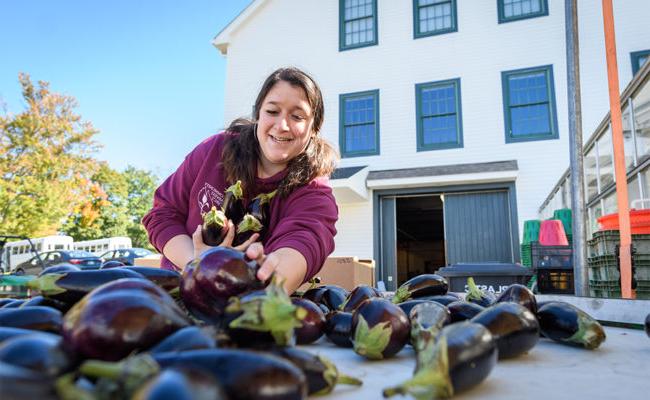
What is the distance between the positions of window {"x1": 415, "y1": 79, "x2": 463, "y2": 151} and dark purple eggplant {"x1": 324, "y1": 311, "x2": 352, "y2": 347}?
1025cm

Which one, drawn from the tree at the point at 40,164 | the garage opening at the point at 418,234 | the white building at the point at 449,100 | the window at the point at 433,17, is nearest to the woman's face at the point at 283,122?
the white building at the point at 449,100

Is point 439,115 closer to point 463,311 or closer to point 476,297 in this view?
point 476,297

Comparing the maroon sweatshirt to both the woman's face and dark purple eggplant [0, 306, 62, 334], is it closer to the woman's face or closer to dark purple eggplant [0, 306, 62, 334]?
the woman's face

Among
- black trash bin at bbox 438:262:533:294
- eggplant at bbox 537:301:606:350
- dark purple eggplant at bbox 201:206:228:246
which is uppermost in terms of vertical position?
dark purple eggplant at bbox 201:206:228:246

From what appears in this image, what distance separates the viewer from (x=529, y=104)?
10.3 m

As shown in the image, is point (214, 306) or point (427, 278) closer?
point (214, 306)

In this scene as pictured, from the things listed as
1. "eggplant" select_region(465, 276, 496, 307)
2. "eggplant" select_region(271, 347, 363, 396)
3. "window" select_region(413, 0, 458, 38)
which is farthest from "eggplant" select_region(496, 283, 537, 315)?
"window" select_region(413, 0, 458, 38)

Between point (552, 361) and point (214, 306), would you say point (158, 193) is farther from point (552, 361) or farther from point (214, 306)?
point (552, 361)

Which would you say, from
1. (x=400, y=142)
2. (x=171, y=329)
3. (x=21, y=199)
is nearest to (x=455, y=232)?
(x=400, y=142)

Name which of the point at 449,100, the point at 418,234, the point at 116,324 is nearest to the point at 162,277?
the point at 116,324

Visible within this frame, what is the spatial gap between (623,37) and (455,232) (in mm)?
5790

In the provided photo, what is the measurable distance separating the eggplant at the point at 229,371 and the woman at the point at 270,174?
1.36 meters

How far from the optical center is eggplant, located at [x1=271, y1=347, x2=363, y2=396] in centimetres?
70

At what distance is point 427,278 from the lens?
5.81 feet
